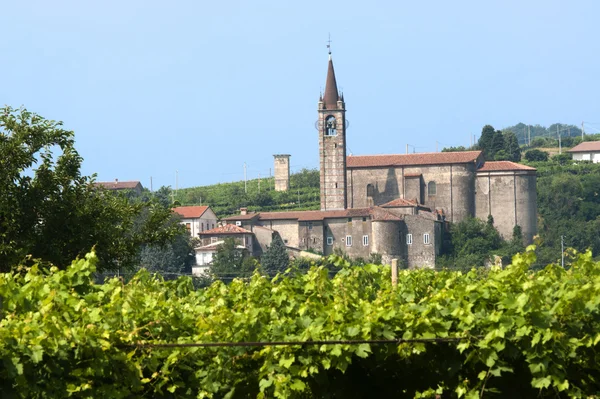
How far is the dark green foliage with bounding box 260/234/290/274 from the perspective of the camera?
82125 millimetres

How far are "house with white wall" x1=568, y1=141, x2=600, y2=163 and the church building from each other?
25414 mm

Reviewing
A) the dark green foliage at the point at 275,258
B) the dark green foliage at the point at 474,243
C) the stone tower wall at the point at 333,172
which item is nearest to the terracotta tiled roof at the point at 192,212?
the dark green foliage at the point at 275,258

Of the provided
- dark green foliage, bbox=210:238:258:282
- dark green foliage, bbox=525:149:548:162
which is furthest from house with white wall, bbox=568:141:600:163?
dark green foliage, bbox=210:238:258:282

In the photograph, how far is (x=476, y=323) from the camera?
7.07 meters

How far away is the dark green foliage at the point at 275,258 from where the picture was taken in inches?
3233

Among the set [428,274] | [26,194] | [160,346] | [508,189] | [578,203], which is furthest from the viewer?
→ [578,203]

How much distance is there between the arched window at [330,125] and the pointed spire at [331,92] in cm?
115

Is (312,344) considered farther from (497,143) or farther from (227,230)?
(497,143)

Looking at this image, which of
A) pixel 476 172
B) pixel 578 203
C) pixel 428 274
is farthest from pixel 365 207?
pixel 428 274

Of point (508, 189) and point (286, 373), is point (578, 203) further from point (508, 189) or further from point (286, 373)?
point (286, 373)

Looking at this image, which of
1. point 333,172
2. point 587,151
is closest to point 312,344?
point 333,172

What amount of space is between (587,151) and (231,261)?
43338 millimetres

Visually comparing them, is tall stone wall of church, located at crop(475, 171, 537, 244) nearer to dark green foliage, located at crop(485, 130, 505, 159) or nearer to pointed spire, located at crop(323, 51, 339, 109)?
pointed spire, located at crop(323, 51, 339, 109)

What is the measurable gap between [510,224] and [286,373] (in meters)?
80.7
